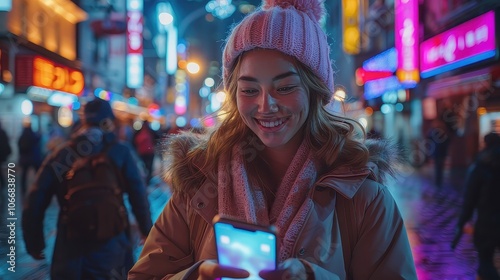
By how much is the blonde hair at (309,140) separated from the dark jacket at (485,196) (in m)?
3.19

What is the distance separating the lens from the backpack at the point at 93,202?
3119mm

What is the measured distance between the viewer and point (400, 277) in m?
1.57

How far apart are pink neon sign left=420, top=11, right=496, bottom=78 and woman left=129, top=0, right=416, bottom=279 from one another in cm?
868

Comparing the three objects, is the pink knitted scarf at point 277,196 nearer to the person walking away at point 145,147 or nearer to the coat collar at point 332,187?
the coat collar at point 332,187

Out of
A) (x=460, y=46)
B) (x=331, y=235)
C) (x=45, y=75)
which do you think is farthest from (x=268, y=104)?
(x=45, y=75)

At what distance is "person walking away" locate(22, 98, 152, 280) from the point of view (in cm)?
310

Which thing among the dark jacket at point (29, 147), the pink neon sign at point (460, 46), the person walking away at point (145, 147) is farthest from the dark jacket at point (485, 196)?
the dark jacket at point (29, 147)

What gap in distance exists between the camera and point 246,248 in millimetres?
1309

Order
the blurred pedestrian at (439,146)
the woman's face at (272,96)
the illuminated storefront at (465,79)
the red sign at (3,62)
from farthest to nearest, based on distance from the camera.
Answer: the blurred pedestrian at (439,146), the illuminated storefront at (465,79), the red sign at (3,62), the woman's face at (272,96)

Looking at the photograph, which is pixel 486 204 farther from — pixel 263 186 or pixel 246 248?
pixel 246 248

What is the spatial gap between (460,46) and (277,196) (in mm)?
10657

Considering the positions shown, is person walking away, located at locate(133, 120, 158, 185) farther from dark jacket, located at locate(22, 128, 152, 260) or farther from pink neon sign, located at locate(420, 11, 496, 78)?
dark jacket, located at locate(22, 128, 152, 260)

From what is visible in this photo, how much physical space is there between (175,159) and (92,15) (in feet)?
74.7

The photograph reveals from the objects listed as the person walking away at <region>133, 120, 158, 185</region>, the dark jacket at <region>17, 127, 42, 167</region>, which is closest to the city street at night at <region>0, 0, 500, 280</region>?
the dark jacket at <region>17, 127, 42, 167</region>
